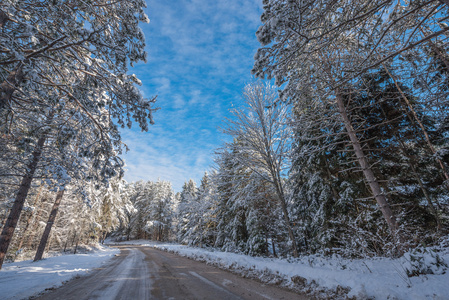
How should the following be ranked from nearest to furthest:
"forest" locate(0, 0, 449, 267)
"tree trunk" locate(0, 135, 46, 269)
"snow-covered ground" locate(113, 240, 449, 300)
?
"snow-covered ground" locate(113, 240, 449, 300) < "forest" locate(0, 0, 449, 267) < "tree trunk" locate(0, 135, 46, 269)

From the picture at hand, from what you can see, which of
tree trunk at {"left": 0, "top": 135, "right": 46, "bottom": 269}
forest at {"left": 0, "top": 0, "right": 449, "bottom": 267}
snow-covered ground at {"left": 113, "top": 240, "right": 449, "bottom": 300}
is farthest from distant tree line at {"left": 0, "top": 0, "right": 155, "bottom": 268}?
snow-covered ground at {"left": 113, "top": 240, "right": 449, "bottom": 300}

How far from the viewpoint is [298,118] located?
802cm

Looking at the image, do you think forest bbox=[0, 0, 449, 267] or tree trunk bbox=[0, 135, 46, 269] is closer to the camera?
forest bbox=[0, 0, 449, 267]

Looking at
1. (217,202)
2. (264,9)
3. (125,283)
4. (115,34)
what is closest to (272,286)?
(125,283)

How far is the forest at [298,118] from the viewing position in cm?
409

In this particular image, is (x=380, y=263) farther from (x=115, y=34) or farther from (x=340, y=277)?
(x=115, y=34)

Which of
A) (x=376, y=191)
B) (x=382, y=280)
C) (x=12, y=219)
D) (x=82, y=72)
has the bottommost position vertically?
(x=382, y=280)

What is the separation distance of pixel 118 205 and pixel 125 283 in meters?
21.1

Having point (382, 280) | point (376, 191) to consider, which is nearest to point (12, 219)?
point (382, 280)

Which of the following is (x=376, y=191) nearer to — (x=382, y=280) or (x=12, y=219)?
(x=382, y=280)

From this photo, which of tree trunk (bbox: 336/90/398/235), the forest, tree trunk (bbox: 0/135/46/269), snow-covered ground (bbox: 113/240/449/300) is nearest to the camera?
snow-covered ground (bbox: 113/240/449/300)

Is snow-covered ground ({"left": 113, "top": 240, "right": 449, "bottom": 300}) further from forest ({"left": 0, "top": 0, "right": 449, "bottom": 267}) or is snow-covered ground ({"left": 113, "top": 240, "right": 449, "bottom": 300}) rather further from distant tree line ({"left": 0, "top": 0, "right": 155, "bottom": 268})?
distant tree line ({"left": 0, "top": 0, "right": 155, "bottom": 268})

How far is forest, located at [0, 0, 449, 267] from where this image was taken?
4.09 meters

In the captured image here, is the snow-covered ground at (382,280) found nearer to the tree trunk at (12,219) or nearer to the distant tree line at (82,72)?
the distant tree line at (82,72)
